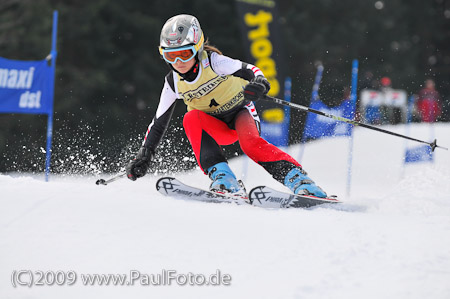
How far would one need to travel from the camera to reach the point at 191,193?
12.8ft

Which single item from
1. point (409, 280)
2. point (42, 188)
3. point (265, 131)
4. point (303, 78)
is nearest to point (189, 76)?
point (42, 188)

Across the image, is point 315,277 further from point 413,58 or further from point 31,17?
point 413,58

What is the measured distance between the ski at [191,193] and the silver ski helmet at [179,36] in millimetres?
963

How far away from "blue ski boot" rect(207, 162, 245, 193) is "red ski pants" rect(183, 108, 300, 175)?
49 mm

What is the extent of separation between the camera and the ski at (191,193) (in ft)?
12.4

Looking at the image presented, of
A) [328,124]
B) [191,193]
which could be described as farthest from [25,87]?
[328,124]

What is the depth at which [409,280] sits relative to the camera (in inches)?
92.0

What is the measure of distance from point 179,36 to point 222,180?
1088 millimetres

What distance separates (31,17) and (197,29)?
1103 centimetres

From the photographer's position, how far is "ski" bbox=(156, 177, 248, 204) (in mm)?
3770

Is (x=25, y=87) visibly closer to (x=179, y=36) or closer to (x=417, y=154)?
(x=179, y=36)

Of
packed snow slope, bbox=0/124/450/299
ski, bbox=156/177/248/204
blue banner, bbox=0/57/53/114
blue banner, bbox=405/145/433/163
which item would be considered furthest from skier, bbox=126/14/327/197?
blue banner, bbox=405/145/433/163

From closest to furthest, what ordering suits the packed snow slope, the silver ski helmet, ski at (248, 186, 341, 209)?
the packed snow slope
ski at (248, 186, 341, 209)
the silver ski helmet

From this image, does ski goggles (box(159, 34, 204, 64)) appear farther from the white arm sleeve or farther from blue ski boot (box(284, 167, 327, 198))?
blue ski boot (box(284, 167, 327, 198))
